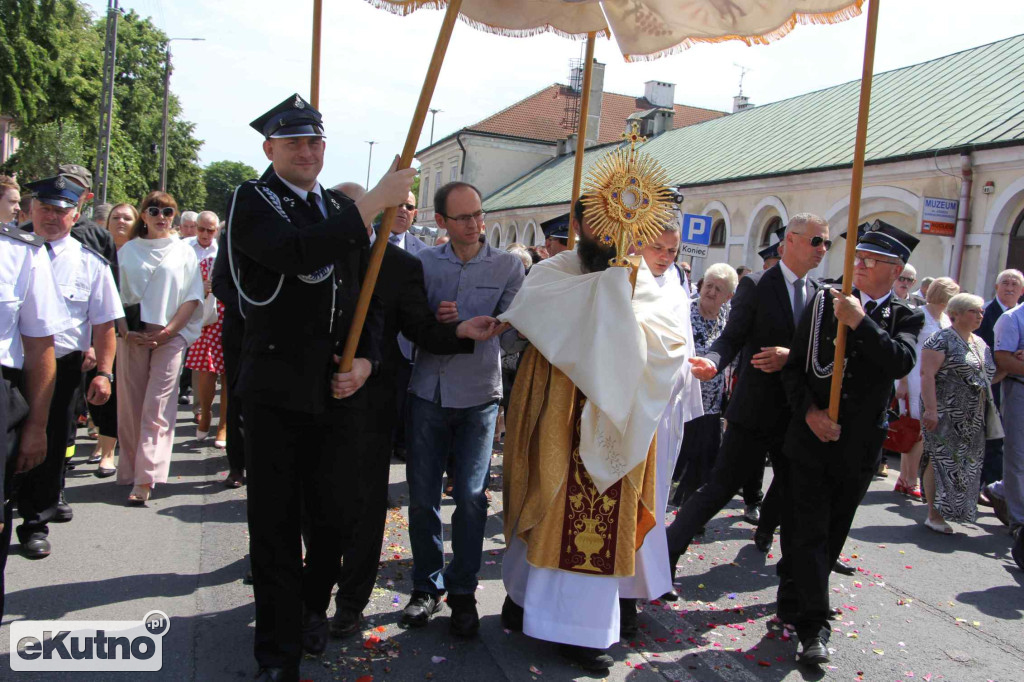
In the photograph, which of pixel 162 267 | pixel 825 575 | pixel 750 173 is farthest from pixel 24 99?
pixel 825 575

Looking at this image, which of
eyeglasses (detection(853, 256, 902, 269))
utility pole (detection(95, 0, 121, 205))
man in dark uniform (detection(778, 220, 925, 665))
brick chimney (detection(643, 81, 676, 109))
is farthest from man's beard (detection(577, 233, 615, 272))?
brick chimney (detection(643, 81, 676, 109))

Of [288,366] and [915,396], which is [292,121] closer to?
[288,366]

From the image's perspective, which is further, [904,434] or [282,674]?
[904,434]

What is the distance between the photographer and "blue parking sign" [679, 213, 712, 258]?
504 inches

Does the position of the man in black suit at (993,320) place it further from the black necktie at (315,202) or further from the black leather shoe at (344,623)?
the black necktie at (315,202)

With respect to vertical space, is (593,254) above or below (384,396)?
above

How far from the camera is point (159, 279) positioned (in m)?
6.36

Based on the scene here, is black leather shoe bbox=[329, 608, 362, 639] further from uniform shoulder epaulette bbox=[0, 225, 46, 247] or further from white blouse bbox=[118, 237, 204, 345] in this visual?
white blouse bbox=[118, 237, 204, 345]

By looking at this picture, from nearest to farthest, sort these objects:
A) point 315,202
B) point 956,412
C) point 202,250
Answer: point 315,202 < point 956,412 < point 202,250

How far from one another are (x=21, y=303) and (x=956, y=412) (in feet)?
22.1

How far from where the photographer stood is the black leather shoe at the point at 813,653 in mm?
3934

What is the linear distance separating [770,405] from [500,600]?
6.31 ft

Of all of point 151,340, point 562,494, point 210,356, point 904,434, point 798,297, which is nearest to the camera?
point 562,494

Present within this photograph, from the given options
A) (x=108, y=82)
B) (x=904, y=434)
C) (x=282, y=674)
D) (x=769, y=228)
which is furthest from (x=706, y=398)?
(x=108, y=82)
